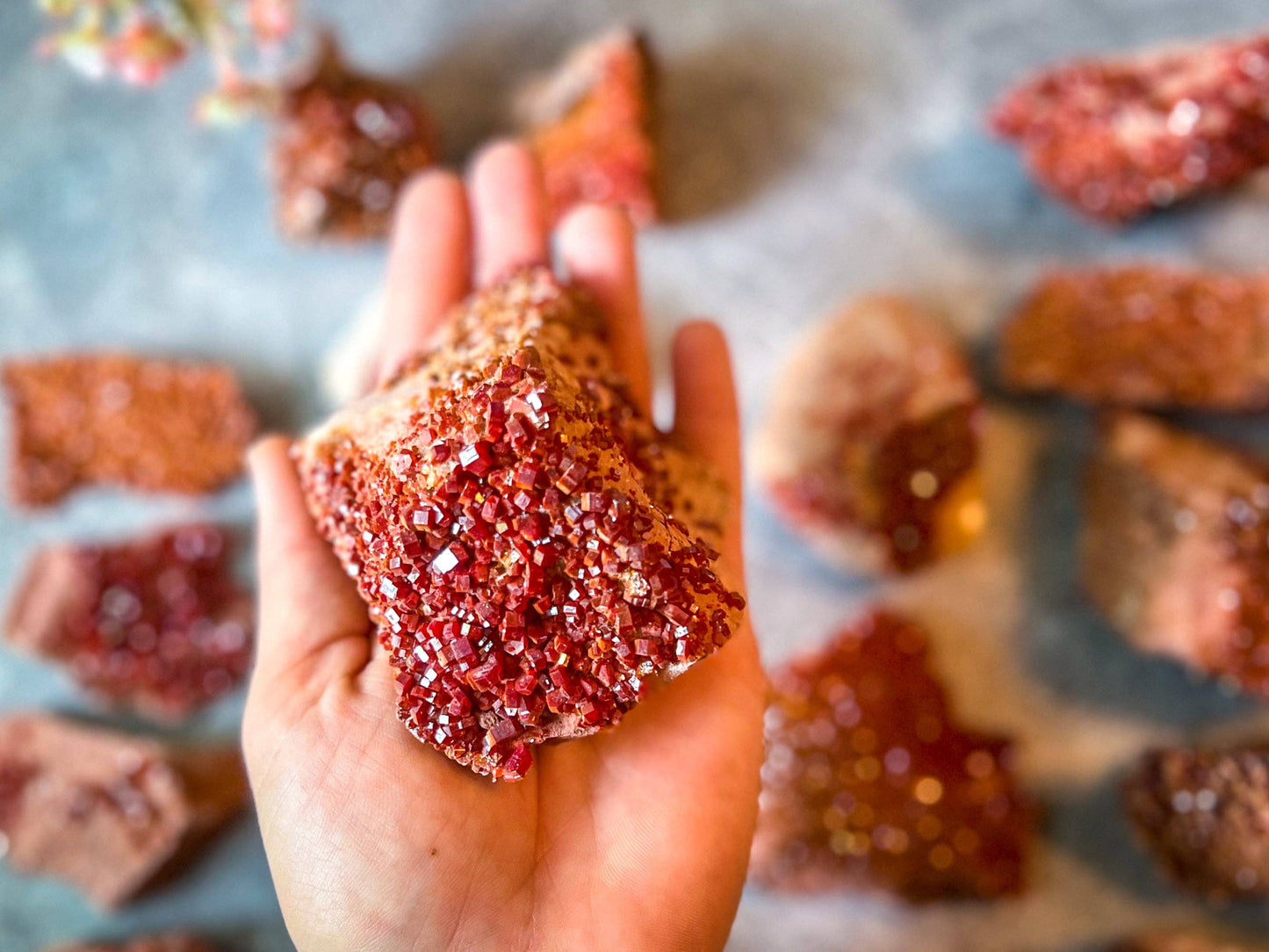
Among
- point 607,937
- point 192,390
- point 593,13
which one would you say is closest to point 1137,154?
point 593,13

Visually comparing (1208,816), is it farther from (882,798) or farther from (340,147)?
(340,147)

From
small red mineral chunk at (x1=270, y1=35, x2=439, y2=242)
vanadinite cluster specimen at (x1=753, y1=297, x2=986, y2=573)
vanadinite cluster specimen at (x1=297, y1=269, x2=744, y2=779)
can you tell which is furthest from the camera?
small red mineral chunk at (x1=270, y1=35, x2=439, y2=242)

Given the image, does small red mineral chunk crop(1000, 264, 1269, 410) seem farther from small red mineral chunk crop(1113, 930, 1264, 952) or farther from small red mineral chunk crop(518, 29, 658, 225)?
small red mineral chunk crop(1113, 930, 1264, 952)

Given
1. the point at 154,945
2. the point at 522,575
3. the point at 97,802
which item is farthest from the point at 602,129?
the point at 154,945

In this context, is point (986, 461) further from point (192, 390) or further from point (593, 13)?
point (192, 390)

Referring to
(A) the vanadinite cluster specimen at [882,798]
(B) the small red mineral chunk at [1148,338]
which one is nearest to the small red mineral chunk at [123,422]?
(A) the vanadinite cluster specimen at [882,798]

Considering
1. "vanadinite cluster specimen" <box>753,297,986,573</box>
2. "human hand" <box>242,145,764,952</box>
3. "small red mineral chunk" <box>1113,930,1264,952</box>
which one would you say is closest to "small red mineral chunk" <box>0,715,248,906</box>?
"human hand" <box>242,145,764,952</box>
